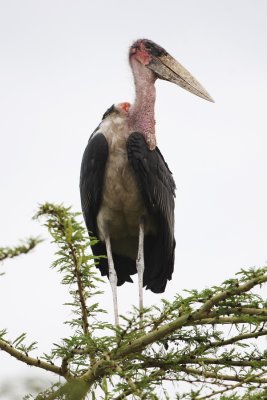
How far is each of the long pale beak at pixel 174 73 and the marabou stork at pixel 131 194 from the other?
39 cm

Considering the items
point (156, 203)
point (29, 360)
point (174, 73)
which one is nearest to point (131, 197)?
point (156, 203)

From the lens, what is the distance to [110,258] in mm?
7676

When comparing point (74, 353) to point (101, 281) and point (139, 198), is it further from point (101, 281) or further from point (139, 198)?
point (139, 198)

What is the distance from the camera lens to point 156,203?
299 inches

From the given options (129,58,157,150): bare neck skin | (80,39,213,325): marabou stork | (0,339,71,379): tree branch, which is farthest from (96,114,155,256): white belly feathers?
(0,339,71,379): tree branch

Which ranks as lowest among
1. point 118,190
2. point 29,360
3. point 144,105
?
point 29,360

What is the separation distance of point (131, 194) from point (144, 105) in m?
1.12

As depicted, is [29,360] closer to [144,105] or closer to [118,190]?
[118,190]

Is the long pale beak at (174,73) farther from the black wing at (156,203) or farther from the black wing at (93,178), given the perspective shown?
the black wing at (93,178)

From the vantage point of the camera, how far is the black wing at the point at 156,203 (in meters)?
7.46

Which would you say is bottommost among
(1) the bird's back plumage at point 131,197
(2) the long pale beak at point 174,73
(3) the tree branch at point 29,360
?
(3) the tree branch at point 29,360

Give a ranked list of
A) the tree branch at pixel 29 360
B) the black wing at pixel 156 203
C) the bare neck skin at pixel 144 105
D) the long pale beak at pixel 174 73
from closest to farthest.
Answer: the tree branch at pixel 29 360
the black wing at pixel 156 203
the bare neck skin at pixel 144 105
the long pale beak at pixel 174 73

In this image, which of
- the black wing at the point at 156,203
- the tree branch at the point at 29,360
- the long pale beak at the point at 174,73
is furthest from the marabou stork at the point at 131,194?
the tree branch at the point at 29,360

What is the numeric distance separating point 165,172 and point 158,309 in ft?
13.6
